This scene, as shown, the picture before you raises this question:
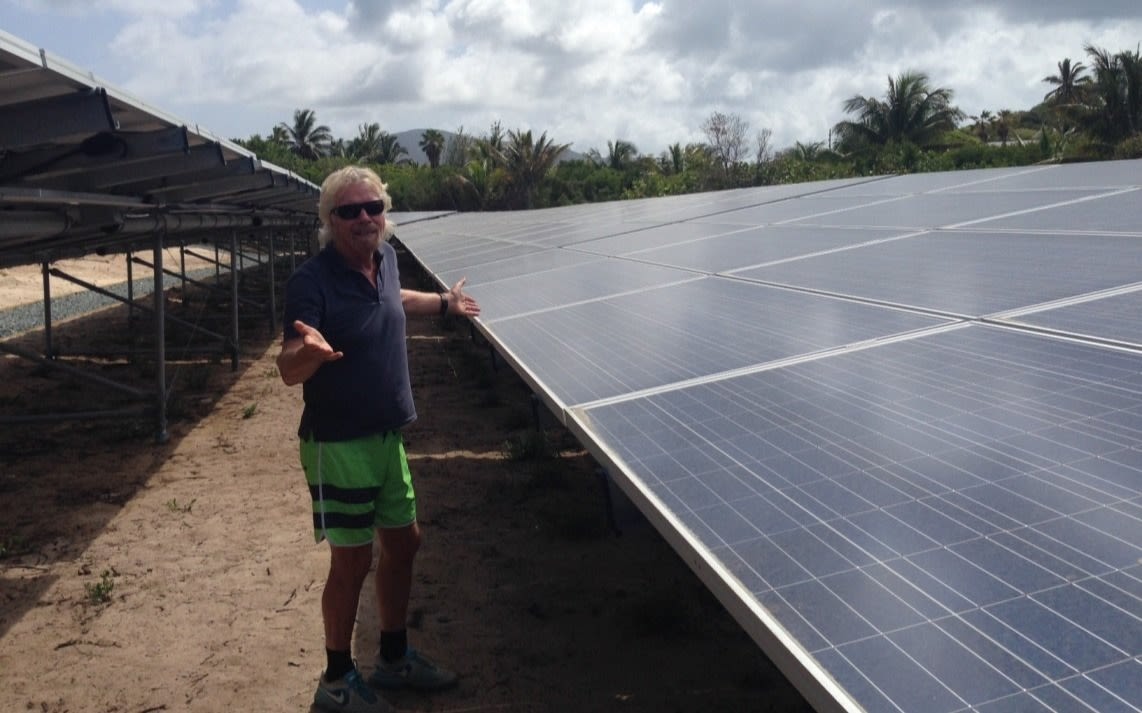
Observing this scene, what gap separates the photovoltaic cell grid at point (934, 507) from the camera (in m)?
1.83

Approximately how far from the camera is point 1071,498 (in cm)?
233

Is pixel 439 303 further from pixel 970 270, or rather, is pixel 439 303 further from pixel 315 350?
pixel 970 270

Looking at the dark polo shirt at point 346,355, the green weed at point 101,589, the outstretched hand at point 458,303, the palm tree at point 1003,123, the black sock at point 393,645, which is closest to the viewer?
the dark polo shirt at point 346,355

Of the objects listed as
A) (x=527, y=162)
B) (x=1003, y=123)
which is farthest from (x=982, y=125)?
(x=527, y=162)

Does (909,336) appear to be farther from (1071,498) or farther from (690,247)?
(690,247)

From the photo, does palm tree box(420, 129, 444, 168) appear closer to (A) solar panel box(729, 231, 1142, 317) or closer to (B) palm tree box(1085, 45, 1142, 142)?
(B) palm tree box(1085, 45, 1142, 142)

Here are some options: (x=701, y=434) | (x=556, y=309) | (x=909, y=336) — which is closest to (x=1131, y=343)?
(x=909, y=336)

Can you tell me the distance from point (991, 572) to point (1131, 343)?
5.36 feet

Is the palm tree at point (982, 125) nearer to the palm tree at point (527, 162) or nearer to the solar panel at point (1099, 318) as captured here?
the palm tree at point (527, 162)

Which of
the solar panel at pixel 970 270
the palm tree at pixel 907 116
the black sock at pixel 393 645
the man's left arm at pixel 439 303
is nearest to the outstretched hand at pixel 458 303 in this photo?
the man's left arm at pixel 439 303

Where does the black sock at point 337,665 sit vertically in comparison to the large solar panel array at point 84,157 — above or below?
below

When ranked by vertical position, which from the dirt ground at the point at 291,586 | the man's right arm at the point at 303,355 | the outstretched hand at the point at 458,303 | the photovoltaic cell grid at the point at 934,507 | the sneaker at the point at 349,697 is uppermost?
the outstretched hand at the point at 458,303

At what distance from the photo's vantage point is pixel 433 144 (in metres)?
85.6

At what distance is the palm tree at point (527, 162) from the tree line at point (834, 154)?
0.18ft
